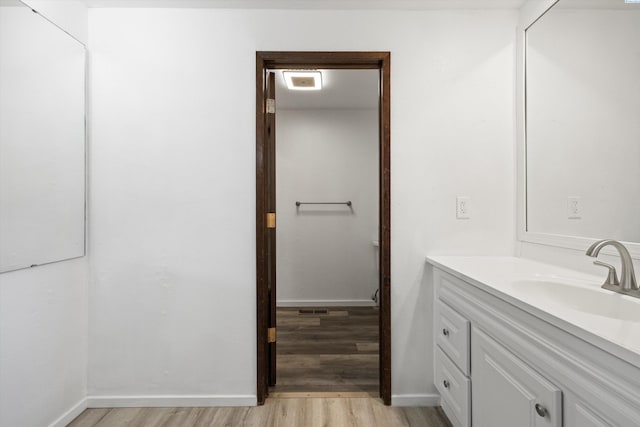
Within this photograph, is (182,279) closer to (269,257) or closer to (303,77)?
(269,257)

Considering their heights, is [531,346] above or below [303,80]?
below

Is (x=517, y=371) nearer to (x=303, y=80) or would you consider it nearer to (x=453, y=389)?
(x=453, y=389)

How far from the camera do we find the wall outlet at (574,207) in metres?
1.56

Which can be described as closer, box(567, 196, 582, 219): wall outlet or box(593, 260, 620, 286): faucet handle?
box(593, 260, 620, 286): faucet handle

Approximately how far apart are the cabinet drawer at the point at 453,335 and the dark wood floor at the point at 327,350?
0.61 m

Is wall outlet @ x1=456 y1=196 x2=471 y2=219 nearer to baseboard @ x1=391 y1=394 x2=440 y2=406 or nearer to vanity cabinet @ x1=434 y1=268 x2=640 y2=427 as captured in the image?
vanity cabinet @ x1=434 y1=268 x2=640 y2=427

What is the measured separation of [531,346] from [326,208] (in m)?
3.01

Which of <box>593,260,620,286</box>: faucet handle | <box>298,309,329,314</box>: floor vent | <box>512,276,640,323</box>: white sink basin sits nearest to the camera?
<box>512,276,640,323</box>: white sink basin

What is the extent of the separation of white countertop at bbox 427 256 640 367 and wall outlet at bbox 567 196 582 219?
259mm

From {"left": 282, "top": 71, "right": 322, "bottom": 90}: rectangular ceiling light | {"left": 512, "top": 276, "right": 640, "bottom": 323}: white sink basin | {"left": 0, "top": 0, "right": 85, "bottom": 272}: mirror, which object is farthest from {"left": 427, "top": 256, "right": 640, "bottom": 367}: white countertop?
{"left": 0, "top": 0, "right": 85, "bottom": 272}: mirror

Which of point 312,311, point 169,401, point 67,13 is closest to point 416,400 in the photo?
point 169,401

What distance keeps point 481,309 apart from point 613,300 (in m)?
0.43

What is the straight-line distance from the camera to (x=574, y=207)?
1.58 m

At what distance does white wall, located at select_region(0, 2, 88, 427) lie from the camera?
4.91ft
